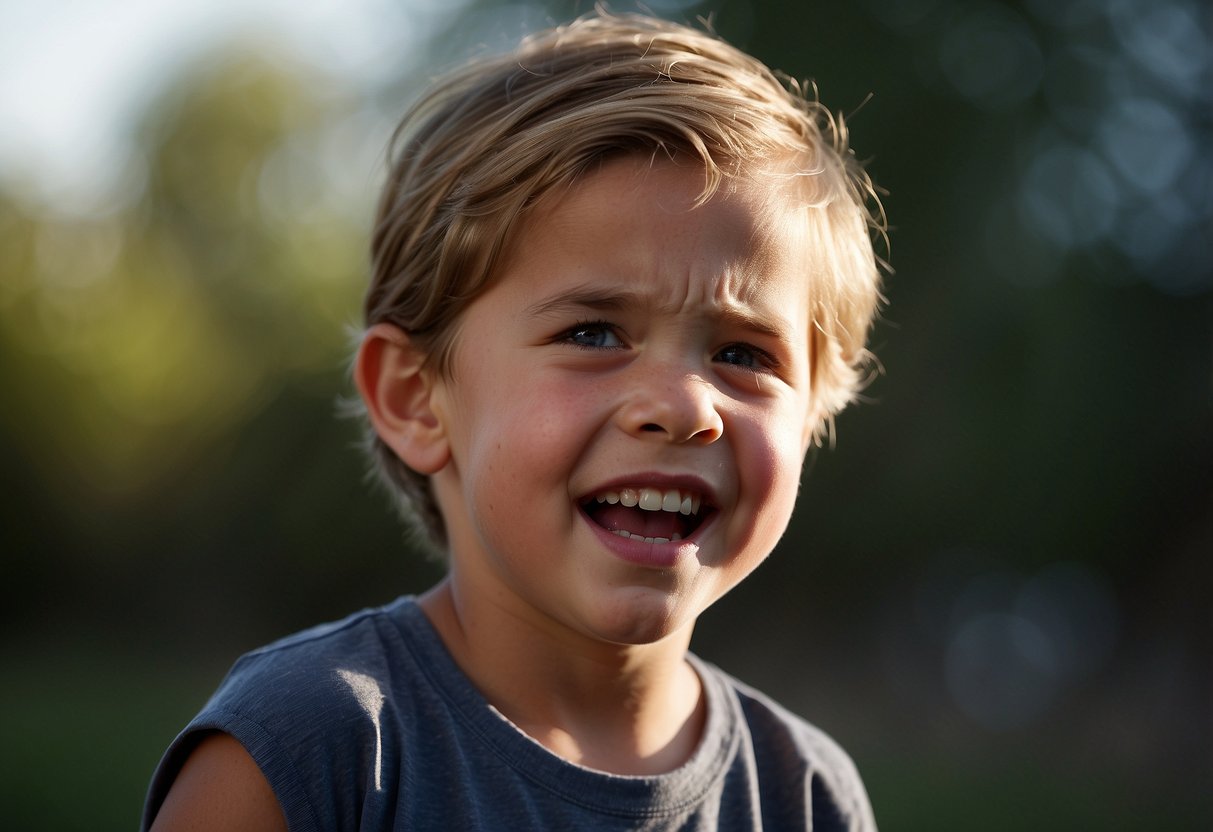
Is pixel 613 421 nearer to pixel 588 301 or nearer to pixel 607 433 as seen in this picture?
pixel 607 433

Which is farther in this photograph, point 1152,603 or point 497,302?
point 1152,603

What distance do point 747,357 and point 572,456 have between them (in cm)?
33

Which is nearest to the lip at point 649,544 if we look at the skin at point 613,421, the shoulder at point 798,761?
the skin at point 613,421

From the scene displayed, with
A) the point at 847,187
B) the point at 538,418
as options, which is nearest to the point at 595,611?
the point at 538,418

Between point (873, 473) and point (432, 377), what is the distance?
528cm

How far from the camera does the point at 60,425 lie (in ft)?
29.3

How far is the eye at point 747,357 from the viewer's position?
170cm

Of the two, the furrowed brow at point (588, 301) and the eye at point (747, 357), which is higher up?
the furrowed brow at point (588, 301)

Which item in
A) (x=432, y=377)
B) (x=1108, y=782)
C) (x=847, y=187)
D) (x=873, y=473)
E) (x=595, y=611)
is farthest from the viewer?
(x=873, y=473)

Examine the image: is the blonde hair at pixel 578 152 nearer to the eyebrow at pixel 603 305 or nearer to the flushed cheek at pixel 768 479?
the eyebrow at pixel 603 305

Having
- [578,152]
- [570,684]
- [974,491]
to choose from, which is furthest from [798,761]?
[974,491]

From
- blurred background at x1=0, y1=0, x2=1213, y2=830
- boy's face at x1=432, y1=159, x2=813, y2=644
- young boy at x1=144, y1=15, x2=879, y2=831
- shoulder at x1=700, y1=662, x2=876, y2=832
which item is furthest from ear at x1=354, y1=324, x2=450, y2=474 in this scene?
blurred background at x1=0, y1=0, x2=1213, y2=830

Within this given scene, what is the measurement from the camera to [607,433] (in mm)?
1591

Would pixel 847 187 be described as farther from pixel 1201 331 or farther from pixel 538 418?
pixel 1201 331
